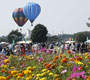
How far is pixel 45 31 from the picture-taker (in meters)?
83.4

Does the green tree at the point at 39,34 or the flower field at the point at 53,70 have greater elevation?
the green tree at the point at 39,34

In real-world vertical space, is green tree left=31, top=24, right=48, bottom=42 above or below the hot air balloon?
below

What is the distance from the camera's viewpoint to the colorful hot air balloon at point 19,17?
40219mm

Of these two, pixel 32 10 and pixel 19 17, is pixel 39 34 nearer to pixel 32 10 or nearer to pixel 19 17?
pixel 19 17

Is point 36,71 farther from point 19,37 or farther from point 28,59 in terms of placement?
point 19,37

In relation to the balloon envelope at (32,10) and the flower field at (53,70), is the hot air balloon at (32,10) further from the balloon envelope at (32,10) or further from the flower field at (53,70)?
the flower field at (53,70)

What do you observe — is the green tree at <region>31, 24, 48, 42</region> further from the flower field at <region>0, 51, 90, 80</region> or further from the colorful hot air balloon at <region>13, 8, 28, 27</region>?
the flower field at <region>0, 51, 90, 80</region>

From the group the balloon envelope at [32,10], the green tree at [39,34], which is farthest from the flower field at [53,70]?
the green tree at [39,34]

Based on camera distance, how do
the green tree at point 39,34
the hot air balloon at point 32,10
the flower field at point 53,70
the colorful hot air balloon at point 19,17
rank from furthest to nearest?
the green tree at point 39,34 < the colorful hot air balloon at point 19,17 < the hot air balloon at point 32,10 < the flower field at point 53,70

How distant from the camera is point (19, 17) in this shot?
1582 inches

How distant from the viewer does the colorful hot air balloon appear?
40219 millimetres

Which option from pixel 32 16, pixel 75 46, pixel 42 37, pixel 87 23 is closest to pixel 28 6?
pixel 32 16

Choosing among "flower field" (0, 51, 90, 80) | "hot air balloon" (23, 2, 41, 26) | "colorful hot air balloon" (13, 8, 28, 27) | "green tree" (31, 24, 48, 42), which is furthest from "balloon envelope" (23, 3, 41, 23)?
"green tree" (31, 24, 48, 42)

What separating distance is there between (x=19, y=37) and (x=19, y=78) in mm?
113276
